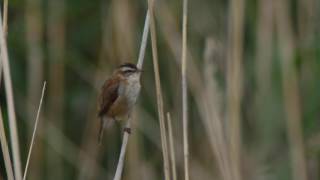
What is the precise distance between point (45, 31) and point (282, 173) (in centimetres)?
159

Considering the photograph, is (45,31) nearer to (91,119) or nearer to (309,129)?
(91,119)

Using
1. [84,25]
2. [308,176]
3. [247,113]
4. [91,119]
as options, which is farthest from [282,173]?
[84,25]

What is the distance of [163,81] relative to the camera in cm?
493

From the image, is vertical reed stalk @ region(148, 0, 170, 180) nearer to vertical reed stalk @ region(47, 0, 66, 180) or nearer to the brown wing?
the brown wing

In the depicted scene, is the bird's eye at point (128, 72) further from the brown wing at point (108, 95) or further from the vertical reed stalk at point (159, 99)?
the vertical reed stalk at point (159, 99)

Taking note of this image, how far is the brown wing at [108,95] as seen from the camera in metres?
3.98

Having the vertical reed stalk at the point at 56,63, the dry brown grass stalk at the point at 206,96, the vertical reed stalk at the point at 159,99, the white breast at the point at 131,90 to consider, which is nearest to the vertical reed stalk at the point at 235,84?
the dry brown grass stalk at the point at 206,96

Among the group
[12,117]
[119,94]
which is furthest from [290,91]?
[12,117]

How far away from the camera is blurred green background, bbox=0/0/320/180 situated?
4398 millimetres

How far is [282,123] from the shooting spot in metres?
4.54

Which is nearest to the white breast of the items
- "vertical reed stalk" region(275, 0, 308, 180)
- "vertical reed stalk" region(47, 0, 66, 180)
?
"vertical reed stalk" region(275, 0, 308, 180)

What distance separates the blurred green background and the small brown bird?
50 cm

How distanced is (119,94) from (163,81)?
1.01 meters

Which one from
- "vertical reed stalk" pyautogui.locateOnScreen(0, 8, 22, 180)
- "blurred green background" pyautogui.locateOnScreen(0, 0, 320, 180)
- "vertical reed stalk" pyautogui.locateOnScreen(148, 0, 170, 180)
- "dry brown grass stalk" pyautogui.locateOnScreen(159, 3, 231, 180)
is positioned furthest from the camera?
"blurred green background" pyautogui.locateOnScreen(0, 0, 320, 180)
